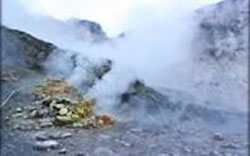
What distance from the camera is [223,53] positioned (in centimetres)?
1212

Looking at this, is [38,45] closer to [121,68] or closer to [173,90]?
[121,68]

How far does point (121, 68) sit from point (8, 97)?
225cm

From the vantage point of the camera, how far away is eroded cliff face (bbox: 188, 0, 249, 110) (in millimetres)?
10668

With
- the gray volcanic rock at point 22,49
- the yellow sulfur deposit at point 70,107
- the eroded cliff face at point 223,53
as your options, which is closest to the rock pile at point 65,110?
the yellow sulfur deposit at point 70,107

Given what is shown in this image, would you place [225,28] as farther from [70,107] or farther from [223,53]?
[70,107]

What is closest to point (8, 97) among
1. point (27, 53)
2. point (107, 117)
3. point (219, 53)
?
point (107, 117)

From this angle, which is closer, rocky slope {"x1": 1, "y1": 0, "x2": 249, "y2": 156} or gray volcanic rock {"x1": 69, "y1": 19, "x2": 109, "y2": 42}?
rocky slope {"x1": 1, "y1": 0, "x2": 249, "y2": 156}

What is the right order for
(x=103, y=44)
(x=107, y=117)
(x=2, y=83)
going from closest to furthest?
1. (x=107, y=117)
2. (x=2, y=83)
3. (x=103, y=44)

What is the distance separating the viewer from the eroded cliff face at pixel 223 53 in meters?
10.7

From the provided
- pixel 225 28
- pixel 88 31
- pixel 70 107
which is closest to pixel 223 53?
pixel 225 28

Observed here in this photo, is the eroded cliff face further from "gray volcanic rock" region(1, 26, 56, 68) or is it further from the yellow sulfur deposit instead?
the yellow sulfur deposit

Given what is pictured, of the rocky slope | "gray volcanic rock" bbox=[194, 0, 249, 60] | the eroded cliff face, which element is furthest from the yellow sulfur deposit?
"gray volcanic rock" bbox=[194, 0, 249, 60]

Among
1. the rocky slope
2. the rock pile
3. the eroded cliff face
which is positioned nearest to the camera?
the rocky slope

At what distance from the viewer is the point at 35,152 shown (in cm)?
534
